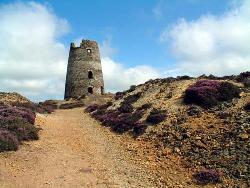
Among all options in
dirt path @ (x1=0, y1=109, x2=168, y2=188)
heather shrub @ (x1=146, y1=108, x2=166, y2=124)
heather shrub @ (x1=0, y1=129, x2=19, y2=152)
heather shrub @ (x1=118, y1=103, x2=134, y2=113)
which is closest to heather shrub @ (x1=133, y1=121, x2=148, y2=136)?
heather shrub @ (x1=146, y1=108, x2=166, y2=124)

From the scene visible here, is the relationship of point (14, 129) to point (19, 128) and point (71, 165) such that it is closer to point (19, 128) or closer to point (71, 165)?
point (19, 128)

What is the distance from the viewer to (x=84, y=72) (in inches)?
2562

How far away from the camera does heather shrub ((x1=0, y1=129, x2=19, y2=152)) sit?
21766 millimetres

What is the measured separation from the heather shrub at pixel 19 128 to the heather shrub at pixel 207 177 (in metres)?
11.5

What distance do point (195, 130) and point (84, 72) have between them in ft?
139

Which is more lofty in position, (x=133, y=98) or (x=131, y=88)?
(x=131, y=88)

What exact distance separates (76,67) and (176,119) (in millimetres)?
39731

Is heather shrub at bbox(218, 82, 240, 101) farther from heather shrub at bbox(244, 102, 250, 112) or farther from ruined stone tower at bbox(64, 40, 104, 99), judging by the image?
ruined stone tower at bbox(64, 40, 104, 99)

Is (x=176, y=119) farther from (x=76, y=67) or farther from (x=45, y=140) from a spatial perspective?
(x=76, y=67)

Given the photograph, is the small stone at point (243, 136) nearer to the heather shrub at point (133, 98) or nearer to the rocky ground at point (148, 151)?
the rocky ground at point (148, 151)

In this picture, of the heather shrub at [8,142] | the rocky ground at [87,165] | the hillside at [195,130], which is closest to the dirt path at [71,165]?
the rocky ground at [87,165]

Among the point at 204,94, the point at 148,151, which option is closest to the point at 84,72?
the point at 204,94

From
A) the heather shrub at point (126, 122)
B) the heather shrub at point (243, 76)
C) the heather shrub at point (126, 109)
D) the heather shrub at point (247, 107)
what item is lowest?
the heather shrub at point (126, 122)

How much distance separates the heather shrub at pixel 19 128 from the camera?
25047 mm
